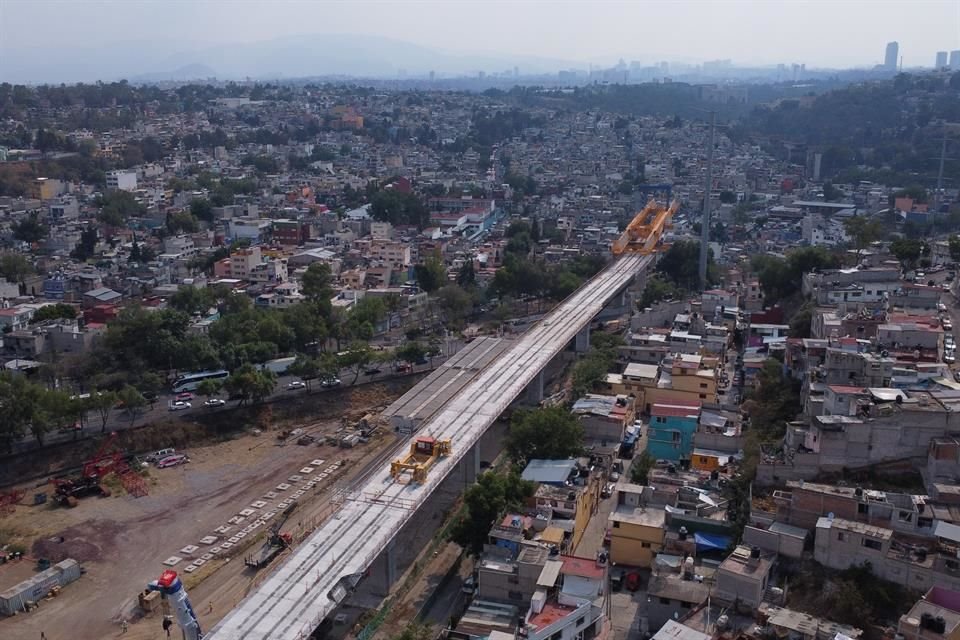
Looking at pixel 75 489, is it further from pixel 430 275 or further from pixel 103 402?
pixel 430 275

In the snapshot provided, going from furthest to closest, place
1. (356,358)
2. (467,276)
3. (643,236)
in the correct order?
1. (643,236)
2. (467,276)
3. (356,358)

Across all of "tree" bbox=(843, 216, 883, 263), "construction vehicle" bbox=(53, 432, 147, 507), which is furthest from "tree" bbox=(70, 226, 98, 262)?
"tree" bbox=(843, 216, 883, 263)

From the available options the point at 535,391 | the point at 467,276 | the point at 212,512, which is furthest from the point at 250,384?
the point at 467,276

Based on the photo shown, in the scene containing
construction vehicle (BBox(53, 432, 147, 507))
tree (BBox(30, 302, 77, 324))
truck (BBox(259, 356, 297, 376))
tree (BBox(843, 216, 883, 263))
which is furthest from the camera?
tree (BBox(843, 216, 883, 263))

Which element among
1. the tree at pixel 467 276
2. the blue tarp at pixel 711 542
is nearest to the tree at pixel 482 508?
the blue tarp at pixel 711 542

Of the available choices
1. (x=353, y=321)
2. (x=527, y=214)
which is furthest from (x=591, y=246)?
(x=353, y=321)

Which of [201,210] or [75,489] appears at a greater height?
[201,210]

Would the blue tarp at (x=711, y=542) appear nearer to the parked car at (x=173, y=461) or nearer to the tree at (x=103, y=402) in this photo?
the parked car at (x=173, y=461)

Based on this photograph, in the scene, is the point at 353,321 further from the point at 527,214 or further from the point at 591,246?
the point at 527,214

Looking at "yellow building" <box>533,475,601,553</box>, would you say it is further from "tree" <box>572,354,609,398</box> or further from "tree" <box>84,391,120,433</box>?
"tree" <box>84,391,120,433</box>
